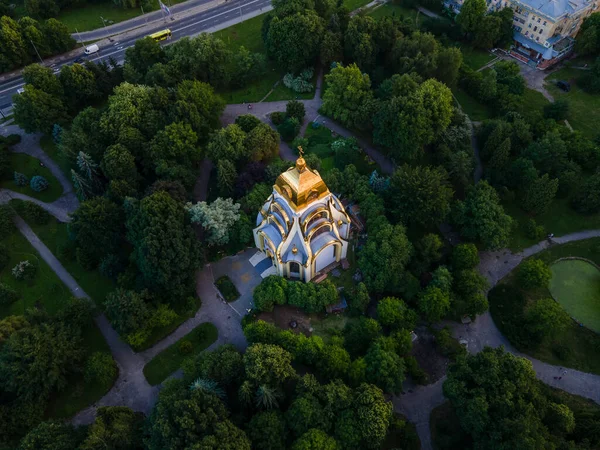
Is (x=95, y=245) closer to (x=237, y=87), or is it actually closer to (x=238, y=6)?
(x=237, y=87)

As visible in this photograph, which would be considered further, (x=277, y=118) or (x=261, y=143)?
(x=277, y=118)

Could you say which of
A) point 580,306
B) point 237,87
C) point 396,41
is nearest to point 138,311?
point 237,87

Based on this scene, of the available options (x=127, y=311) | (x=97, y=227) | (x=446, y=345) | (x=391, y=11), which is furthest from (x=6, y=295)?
(x=391, y=11)

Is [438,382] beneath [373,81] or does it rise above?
beneath

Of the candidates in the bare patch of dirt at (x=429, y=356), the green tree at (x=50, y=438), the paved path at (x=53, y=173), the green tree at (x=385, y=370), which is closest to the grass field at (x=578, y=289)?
the bare patch of dirt at (x=429, y=356)

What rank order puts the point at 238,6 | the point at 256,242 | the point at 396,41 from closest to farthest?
the point at 256,242 → the point at 396,41 → the point at 238,6

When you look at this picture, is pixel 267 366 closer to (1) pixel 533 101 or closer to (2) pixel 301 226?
(2) pixel 301 226

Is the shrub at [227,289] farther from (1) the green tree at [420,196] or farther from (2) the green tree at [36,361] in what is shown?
(1) the green tree at [420,196]
